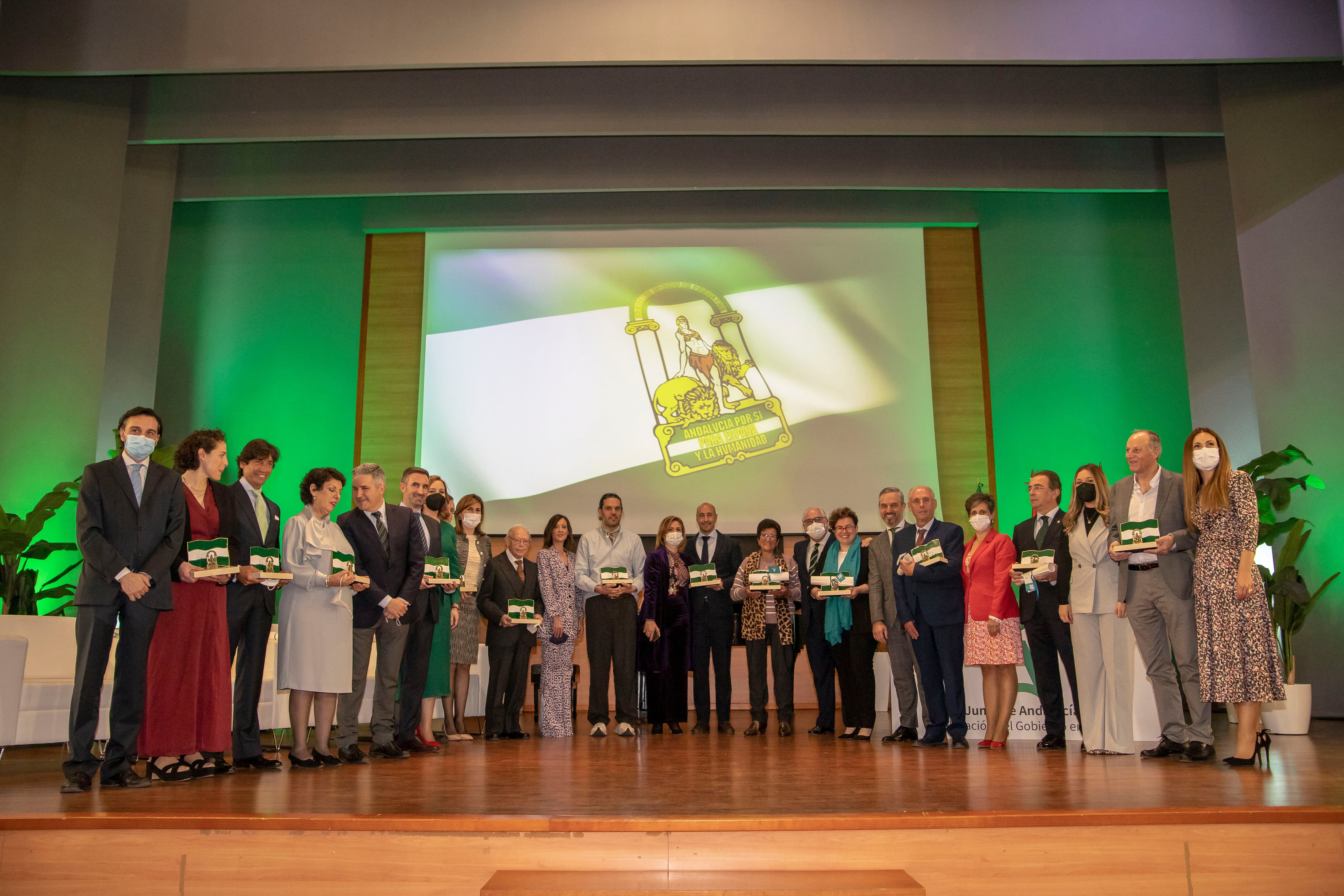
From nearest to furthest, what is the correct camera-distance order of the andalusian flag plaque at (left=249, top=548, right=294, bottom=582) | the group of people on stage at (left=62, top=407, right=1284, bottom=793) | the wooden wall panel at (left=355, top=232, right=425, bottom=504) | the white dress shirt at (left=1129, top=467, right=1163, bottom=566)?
the group of people on stage at (left=62, top=407, right=1284, bottom=793), the andalusian flag plaque at (left=249, top=548, right=294, bottom=582), the white dress shirt at (left=1129, top=467, right=1163, bottom=566), the wooden wall panel at (left=355, top=232, right=425, bottom=504)

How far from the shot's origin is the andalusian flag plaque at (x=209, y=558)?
3.38 metres

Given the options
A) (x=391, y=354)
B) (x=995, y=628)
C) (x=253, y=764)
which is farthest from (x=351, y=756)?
(x=391, y=354)

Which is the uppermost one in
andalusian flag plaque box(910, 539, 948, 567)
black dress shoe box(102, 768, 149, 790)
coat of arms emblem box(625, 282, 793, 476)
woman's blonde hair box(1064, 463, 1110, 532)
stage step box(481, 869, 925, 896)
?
coat of arms emblem box(625, 282, 793, 476)

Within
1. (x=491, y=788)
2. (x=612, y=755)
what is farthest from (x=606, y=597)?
(x=491, y=788)

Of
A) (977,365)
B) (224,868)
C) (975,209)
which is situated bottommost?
(224,868)

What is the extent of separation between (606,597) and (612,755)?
1559mm

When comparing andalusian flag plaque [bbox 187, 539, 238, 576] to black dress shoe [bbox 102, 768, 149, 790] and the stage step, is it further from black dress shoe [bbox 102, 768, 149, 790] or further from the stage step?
the stage step

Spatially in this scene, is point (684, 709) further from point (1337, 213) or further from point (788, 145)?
point (1337, 213)

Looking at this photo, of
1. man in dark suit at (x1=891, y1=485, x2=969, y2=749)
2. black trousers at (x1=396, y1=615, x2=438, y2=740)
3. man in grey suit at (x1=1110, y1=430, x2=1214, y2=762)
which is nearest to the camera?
man in grey suit at (x1=1110, y1=430, x2=1214, y2=762)

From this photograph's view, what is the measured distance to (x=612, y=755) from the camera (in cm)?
424

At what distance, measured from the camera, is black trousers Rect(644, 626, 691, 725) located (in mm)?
5668

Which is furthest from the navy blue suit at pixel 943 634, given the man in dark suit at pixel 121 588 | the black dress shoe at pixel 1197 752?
the man in dark suit at pixel 121 588

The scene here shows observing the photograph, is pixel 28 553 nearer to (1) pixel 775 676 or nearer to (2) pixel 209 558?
(2) pixel 209 558

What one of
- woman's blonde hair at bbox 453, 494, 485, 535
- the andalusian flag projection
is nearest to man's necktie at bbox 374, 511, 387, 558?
woman's blonde hair at bbox 453, 494, 485, 535
